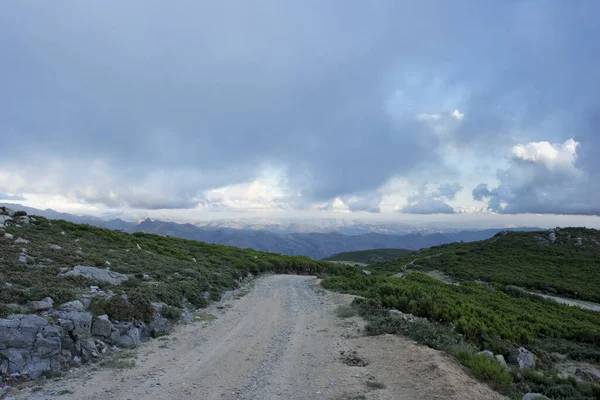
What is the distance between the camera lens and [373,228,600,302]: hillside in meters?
45.0

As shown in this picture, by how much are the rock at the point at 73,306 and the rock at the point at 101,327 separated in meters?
0.84

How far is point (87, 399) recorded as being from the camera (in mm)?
8062

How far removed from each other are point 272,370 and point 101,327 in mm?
6565

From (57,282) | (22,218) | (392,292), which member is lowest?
(392,292)

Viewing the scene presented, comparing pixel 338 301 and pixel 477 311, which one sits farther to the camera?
pixel 338 301

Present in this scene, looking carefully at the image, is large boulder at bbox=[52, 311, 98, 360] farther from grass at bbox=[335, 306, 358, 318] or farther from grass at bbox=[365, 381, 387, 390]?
grass at bbox=[335, 306, 358, 318]

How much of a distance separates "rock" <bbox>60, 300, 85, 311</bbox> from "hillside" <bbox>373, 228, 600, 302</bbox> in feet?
157

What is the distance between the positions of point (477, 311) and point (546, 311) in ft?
41.3

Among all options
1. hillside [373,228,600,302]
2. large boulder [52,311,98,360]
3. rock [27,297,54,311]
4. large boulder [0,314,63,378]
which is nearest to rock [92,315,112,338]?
large boulder [52,311,98,360]

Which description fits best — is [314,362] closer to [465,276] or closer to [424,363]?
[424,363]

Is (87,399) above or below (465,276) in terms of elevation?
above

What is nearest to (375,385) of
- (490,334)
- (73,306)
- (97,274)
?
(490,334)

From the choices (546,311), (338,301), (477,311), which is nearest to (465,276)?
(546,311)

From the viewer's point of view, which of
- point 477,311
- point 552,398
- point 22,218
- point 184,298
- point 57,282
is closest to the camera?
point 552,398
